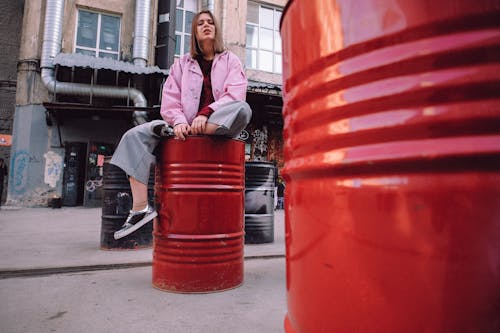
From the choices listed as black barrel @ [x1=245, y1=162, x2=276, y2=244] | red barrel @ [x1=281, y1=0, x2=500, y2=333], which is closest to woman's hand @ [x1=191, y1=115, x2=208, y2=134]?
red barrel @ [x1=281, y1=0, x2=500, y2=333]

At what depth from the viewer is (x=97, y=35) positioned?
10.3 meters

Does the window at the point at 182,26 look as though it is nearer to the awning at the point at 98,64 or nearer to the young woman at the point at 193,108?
the awning at the point at 98,64

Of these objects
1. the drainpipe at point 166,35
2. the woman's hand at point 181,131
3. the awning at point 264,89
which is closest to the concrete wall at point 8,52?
the drainpipe at point 166,35

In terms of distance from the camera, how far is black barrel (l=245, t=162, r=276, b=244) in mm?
3527

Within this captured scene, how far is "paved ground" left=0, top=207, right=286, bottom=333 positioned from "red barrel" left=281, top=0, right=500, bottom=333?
2.66ft

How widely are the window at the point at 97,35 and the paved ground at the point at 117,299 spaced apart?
8980 millimetres

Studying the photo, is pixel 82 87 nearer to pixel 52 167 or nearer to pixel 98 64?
pixel 98 64

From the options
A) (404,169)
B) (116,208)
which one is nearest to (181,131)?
(404,169)

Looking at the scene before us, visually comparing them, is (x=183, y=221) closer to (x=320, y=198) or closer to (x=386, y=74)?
(x=320, y=198)

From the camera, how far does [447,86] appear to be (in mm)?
526

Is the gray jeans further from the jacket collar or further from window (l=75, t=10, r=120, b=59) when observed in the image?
window (l=75, t=10, r=120, b=59)

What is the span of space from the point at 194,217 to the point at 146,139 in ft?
1.60

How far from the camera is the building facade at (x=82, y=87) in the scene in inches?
369

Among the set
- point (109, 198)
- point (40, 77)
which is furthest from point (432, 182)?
point (40, 77)
